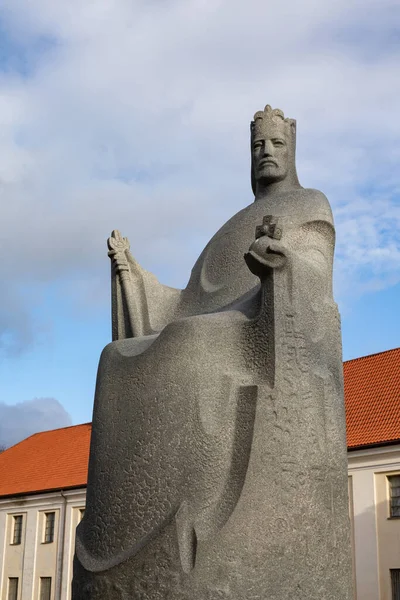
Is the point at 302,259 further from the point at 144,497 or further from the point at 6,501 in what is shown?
the point at 6,501

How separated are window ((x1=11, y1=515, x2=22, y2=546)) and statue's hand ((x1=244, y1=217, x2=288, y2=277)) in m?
36.7

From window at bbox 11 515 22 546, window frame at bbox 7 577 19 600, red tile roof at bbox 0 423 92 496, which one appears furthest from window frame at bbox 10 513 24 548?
window frame at bbox 7 577 19 600

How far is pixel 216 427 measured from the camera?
606 cm

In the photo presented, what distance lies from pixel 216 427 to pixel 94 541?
1.19m

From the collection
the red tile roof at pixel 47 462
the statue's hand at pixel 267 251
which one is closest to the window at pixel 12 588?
the red tile roof at pixel 47 462

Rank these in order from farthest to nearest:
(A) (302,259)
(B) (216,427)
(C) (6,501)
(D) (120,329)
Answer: (C) (6,501) → (D) (120,329) → (A) (302,259) → (B) (216,427)

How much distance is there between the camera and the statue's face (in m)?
8.02

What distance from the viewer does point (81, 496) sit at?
1453 inches

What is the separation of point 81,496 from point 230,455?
32189mm

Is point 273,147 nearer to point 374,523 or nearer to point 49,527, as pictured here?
point 374,523

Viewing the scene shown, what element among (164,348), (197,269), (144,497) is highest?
(197,269)

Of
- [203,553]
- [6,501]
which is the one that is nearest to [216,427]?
[203,553]

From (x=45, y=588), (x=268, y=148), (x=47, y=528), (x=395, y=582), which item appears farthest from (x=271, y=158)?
(x=47, y=528)

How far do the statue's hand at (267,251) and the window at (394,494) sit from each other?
22.1 m
